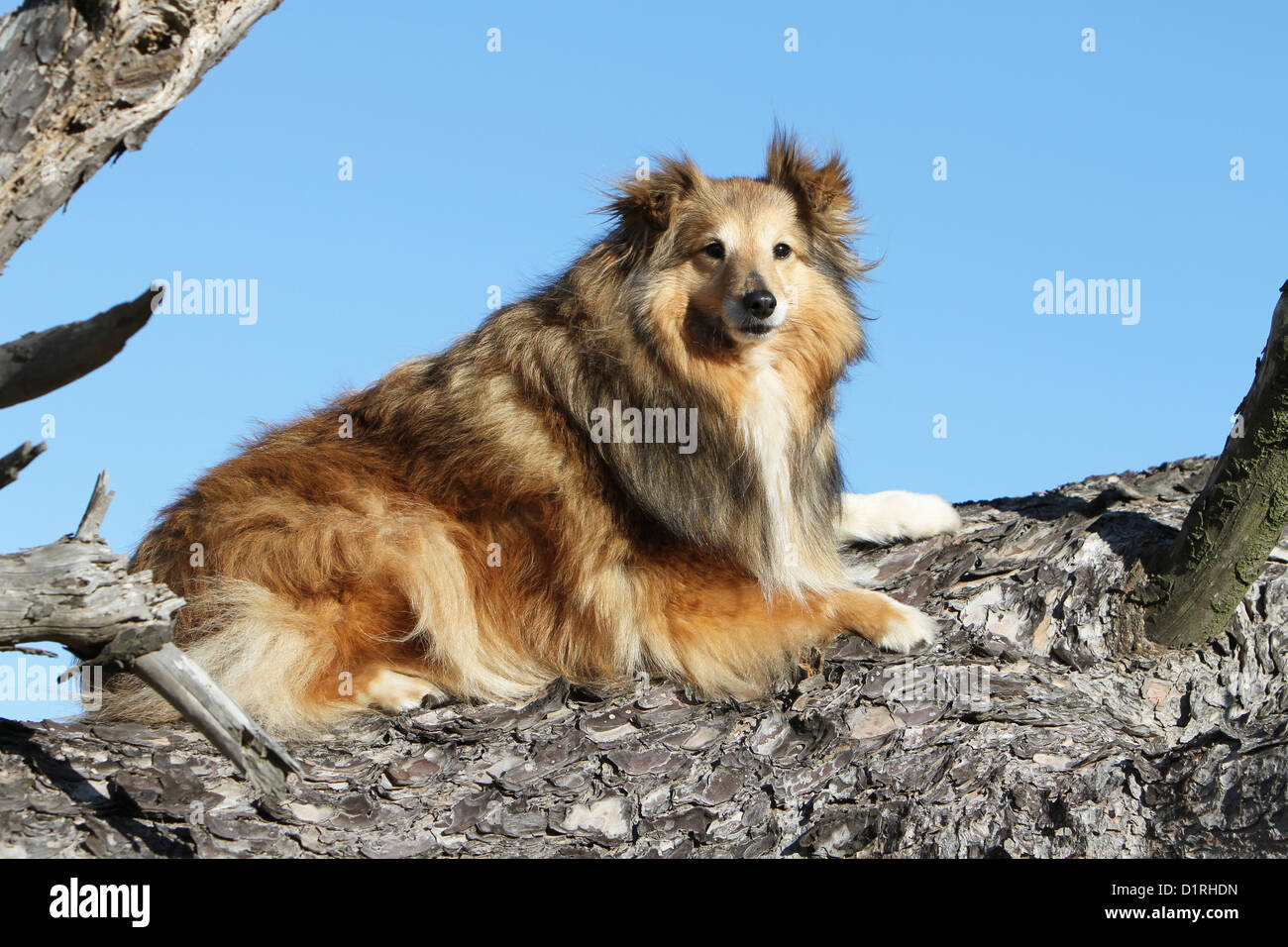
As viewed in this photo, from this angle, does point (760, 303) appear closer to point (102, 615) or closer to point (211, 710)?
point (211, 710)

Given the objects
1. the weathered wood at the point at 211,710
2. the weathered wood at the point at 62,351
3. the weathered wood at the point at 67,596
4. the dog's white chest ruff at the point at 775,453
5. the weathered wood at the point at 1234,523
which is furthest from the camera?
the dog's white chest ruff at the point at 775,453

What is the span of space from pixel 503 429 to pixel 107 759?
1.95 meters

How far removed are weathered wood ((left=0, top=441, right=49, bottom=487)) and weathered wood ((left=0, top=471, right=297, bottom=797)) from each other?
251 mm

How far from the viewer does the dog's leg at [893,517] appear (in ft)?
17.9

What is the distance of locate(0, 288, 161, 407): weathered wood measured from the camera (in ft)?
9.26

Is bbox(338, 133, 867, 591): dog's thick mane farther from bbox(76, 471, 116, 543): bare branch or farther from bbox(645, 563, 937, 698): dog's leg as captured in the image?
bbox(76, 471, 116, 543): bare branch

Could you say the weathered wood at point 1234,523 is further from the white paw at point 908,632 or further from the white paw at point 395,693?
the white paw at point 395,693

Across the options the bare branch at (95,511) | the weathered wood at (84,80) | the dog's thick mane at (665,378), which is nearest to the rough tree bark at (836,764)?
the dog's thick mane at (665,378)

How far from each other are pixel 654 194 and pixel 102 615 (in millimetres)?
3005

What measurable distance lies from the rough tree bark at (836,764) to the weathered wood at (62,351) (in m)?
1.32

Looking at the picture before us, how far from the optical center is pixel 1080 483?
5.88 m

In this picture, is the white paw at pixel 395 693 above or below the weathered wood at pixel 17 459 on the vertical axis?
below

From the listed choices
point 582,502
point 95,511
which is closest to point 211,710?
point 95,511

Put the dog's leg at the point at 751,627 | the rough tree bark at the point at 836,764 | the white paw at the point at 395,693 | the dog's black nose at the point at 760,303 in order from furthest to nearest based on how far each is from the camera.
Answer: the dog's black nose at the point at 760,303
the dog's leg at the point at 751,627
the white paw at the point at 395,693
the rough tree bark at the point at 836,764
